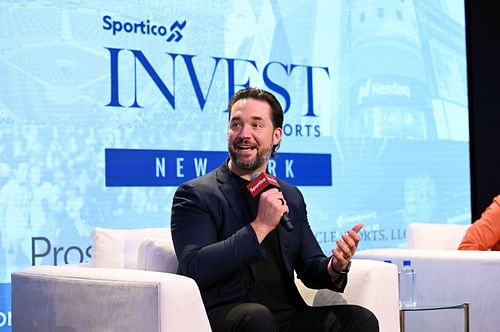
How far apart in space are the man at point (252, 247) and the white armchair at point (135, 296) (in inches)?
5.6

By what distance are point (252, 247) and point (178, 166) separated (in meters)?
2.34

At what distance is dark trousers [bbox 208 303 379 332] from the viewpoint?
A: 2.72 meters

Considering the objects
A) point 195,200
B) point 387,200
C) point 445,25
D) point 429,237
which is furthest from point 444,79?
point 195,200

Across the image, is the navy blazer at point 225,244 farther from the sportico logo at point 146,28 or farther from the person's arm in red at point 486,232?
the sportico logo at point 146,28

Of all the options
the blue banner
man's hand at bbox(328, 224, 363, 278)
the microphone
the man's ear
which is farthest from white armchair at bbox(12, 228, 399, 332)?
the blue banner

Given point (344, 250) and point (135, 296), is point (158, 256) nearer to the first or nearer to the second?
point (135, 296)

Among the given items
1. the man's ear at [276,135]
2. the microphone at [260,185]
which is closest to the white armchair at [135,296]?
the microphone at [260,185]

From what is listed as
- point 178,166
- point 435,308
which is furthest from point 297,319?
point 178,166

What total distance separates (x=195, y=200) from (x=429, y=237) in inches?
78.5

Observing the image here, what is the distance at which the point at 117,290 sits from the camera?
8.98 feet

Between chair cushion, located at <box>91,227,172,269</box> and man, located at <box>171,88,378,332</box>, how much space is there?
96 centimetres

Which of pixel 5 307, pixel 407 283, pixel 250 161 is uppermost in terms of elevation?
pixel 250 161

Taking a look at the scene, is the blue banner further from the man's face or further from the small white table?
the small white table

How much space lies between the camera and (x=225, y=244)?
9.33 feet
